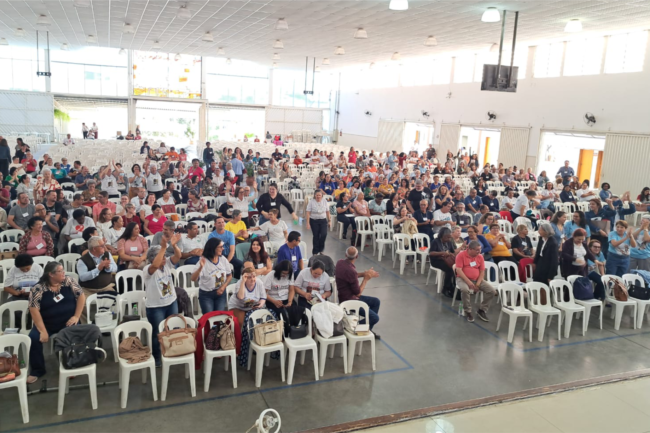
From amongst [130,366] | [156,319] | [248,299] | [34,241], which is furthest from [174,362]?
[34,241]

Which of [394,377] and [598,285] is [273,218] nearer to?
[394,377]

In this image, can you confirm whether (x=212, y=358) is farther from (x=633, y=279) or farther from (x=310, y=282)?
(x=633, y=279)

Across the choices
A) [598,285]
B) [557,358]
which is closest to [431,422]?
[557,358]

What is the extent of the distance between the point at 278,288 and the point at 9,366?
8.35ft

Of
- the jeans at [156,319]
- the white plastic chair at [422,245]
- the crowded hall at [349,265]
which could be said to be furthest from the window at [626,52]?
the jeans at [156,319]

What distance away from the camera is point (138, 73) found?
2950 centimetres

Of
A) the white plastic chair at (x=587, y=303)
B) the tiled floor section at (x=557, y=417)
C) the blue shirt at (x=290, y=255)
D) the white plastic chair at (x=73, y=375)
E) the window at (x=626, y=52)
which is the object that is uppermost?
the window at (x=626, y=52)

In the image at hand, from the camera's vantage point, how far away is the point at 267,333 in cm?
476

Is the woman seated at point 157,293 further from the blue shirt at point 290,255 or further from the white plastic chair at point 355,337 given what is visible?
the white plastic chair at point 355,337

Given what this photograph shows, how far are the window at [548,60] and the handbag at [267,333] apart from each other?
53.0ft

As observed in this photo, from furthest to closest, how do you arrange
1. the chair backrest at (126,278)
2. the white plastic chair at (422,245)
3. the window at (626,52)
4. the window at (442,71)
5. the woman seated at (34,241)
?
the window at (442,71)
the window at (626,52)
the white plastic chair at (422,245)
the woman seated at (34,241)
the chair backrest at (126,278)

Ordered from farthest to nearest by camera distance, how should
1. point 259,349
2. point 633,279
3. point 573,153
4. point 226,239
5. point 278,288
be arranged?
point 573,153, point 633,279, point 226,239, point 278,288, point 259,349

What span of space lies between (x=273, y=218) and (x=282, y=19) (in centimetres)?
731

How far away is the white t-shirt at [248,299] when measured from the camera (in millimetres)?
5168
